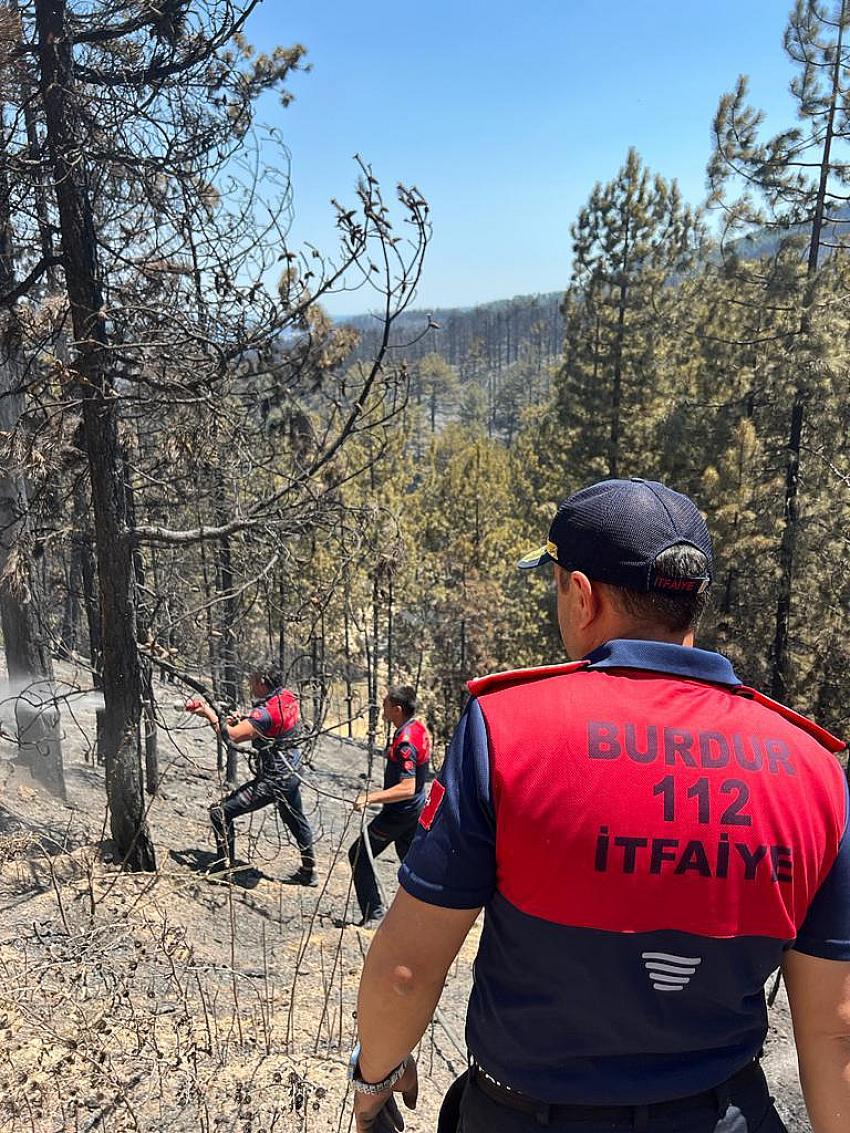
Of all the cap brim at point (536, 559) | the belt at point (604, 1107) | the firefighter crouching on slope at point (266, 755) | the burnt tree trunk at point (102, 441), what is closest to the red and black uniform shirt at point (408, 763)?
the firefighter crouching on slope at point (266, 755)

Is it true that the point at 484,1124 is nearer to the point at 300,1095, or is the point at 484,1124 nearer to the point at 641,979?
the point at 641,979

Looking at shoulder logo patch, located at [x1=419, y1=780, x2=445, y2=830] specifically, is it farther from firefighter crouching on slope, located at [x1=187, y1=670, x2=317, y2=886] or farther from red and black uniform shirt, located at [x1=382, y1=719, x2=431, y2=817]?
red and black uniform shirt, located at [x1=382, y1=719, x2=431, y2=817]

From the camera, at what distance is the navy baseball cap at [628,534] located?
1391 mm

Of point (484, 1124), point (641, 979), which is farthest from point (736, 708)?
point (484, 1124)

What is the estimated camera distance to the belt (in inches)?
50.0

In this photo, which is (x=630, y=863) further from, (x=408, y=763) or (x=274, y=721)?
(x=274, y=721)

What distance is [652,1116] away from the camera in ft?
4.19

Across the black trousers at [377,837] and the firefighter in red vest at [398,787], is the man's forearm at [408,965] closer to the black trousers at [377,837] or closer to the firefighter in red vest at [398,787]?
the firefighter in red vest at [398,787]

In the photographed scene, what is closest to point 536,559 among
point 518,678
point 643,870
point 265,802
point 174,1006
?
point 518,678

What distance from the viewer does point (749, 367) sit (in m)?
14.7

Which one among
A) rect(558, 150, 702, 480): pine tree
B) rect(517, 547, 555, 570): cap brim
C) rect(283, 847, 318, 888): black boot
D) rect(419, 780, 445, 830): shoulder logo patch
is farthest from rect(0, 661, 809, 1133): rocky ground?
rect(558, 150, 702, 480): pine tree

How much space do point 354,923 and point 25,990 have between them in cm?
321

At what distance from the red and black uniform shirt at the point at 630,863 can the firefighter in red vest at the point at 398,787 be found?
4.35 meters

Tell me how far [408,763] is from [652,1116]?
175 inches
